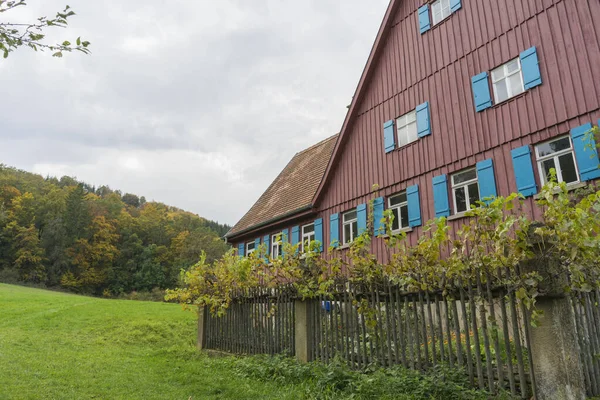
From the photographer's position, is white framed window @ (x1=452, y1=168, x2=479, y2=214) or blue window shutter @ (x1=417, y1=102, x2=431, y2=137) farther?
blue window shutter @ (x1=417, y1=102, x2=431, y2=137)

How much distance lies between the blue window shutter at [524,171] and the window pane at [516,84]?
65.6 inches

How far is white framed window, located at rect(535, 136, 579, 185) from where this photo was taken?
996cm

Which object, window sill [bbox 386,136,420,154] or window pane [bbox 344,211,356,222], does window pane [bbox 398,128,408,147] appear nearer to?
window sill [bbox 386,136,420,154]

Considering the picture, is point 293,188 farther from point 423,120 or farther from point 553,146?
point 553,146

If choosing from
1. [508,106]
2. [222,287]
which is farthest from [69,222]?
[508,106]

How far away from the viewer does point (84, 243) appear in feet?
233

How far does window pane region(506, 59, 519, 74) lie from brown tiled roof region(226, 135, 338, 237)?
8.39m

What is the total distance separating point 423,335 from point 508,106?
25.4 ft

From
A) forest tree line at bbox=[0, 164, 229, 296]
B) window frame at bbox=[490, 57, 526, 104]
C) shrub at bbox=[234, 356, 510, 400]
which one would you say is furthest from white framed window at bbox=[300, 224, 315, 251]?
forest tree line at bbox=[0, 164, 229, 296]

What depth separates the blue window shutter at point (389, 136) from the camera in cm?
1470

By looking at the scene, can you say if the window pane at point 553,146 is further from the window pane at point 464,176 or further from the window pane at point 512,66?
the window pane at point 512,66

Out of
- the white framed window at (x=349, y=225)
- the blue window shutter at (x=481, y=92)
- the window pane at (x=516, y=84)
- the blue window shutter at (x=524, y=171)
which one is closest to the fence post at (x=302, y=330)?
the blue window shutter at (x=524, y=171)

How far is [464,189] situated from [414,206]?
1625 mm

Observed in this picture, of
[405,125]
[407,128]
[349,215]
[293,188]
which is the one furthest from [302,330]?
[293,188]
